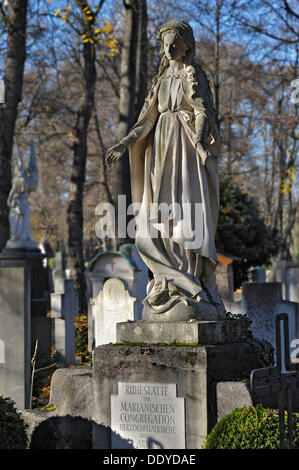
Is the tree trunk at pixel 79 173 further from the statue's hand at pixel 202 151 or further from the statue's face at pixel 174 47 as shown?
the statue's hand at pixel 202 151

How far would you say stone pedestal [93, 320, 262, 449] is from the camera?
5.18 m

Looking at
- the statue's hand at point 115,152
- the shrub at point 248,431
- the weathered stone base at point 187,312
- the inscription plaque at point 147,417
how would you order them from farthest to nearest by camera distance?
Answer: 1. the statue's hand at point 115,152
2. the weathered stone base at point 187,312
3. the inscription plaque at point 147,417
4. the shrub at point 248,431

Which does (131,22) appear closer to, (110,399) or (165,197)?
(165,197)

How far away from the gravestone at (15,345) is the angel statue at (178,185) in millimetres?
2522

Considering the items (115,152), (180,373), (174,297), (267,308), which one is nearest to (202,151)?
(115,152)

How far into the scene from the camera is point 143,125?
6117mm

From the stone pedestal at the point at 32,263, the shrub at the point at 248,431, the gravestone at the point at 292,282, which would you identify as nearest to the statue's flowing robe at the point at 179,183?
the shrub at the point at 248,431

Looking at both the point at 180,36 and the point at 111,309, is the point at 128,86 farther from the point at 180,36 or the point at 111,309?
the point at 180,36

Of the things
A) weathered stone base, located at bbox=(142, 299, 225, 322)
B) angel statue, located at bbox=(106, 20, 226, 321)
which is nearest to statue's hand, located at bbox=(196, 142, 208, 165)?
angel statue, located at bbox=(106, 20, 226, 321)

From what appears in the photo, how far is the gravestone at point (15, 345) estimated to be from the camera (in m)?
7.82

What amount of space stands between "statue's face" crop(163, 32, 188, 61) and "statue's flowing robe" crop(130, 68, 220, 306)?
0.69 feet

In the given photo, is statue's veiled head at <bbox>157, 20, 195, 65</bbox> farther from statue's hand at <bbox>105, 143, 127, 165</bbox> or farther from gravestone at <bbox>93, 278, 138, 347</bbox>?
gravestone at <bbox>93, 278, 138, 347</bbox>

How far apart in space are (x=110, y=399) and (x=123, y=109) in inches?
388

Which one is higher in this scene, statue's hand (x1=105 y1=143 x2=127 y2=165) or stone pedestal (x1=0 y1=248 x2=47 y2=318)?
statue's hand (x1=105 y1=143 x2=127 y2=165)
